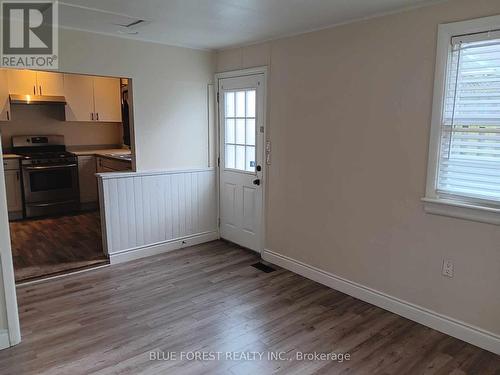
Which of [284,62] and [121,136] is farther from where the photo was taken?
[121,136]

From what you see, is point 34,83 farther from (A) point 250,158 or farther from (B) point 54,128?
(A) point 250,158

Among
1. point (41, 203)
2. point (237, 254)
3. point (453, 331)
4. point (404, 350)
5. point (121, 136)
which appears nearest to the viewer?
point (404, 350)

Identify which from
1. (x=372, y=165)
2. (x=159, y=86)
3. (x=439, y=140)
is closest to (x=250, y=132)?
(x=159, y=86)

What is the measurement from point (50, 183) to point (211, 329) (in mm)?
4413

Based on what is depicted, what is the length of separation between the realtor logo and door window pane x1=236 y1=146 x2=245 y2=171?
2078mm

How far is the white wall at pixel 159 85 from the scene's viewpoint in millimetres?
3625

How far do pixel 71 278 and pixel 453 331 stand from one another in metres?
3.43

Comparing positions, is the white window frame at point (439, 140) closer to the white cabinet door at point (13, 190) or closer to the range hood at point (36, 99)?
the range hood at point (36, 99)

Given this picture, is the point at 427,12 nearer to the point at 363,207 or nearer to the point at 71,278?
the point at 363,207

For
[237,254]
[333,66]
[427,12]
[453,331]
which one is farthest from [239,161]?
[453,331]

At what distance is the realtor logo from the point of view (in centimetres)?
281

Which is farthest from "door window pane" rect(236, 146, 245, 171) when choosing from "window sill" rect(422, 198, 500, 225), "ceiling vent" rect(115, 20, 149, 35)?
"window sill" rect(422, 198, 500, 225)

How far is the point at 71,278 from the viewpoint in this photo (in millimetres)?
3672

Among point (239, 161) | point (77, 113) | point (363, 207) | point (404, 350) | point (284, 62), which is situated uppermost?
point (284, 62)
